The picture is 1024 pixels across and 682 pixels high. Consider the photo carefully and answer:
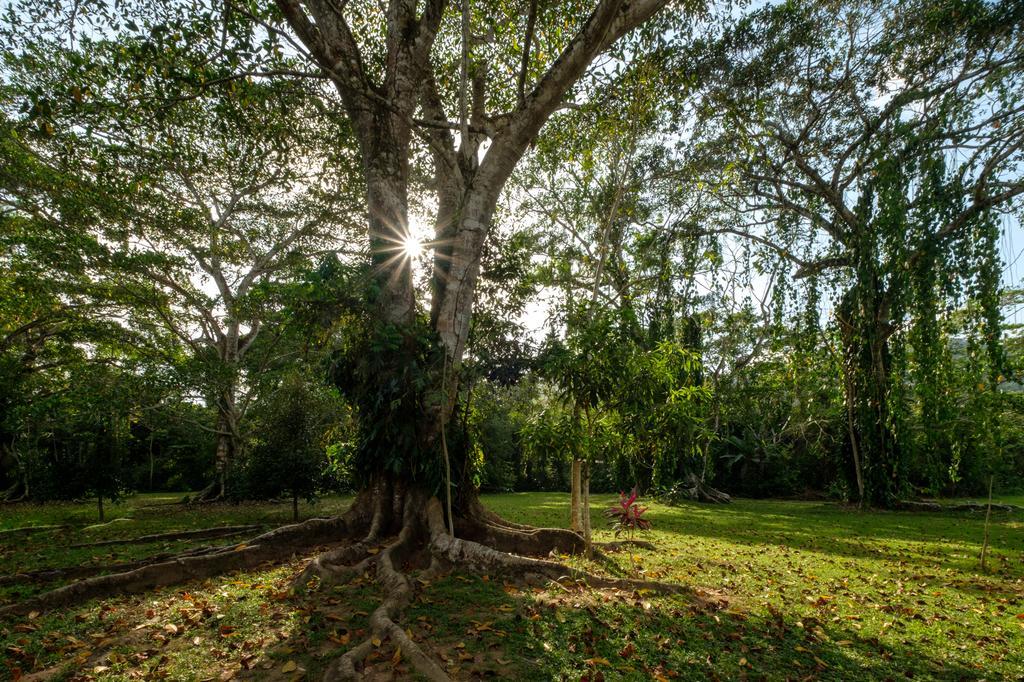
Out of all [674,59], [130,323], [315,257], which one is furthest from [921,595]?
[130,323]

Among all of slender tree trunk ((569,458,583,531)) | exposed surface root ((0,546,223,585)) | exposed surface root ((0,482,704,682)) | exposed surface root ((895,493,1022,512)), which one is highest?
slender tree trunk ((569,458,583,531))

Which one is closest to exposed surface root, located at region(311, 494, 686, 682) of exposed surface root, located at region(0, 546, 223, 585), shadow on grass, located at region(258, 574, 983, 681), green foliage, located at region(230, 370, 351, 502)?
shadow on grass, located at region(258, 574, 983, 681)

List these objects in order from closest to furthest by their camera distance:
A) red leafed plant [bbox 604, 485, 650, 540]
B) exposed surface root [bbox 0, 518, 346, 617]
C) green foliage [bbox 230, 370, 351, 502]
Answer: exposed surface root [bbox 0, 518, 346, 617]
red leafed plant [bbox 604, 485, 650, 540]
green foliage [bbox 230, 370, 351, 502]

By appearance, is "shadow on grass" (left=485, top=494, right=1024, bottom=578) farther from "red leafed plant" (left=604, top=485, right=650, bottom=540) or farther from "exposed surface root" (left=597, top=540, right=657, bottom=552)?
"exposed surface root" (left=597, top=540, right=657, bottom=552)

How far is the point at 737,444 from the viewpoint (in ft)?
78.6

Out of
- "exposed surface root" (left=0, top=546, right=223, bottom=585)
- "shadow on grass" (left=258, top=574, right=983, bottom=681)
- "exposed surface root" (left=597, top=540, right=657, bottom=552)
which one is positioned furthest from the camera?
"exposed surface root" (left=597, top=540, right=657, bottom=552)

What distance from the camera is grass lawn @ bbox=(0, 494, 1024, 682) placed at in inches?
133

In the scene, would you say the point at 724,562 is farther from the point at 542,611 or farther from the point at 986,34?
the point at 986,34

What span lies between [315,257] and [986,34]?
19321 millimetres

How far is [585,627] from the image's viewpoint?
3.99m

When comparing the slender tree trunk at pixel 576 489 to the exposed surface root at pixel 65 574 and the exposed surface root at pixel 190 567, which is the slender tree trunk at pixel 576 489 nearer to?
the exposed surface root at pixel 190 567

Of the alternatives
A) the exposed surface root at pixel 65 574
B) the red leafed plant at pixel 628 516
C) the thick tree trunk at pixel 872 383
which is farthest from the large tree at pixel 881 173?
the exposed surface root at pixel 65 574

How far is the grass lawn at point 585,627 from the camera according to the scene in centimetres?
337

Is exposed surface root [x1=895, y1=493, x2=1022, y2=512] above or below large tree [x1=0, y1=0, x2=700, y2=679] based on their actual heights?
below
